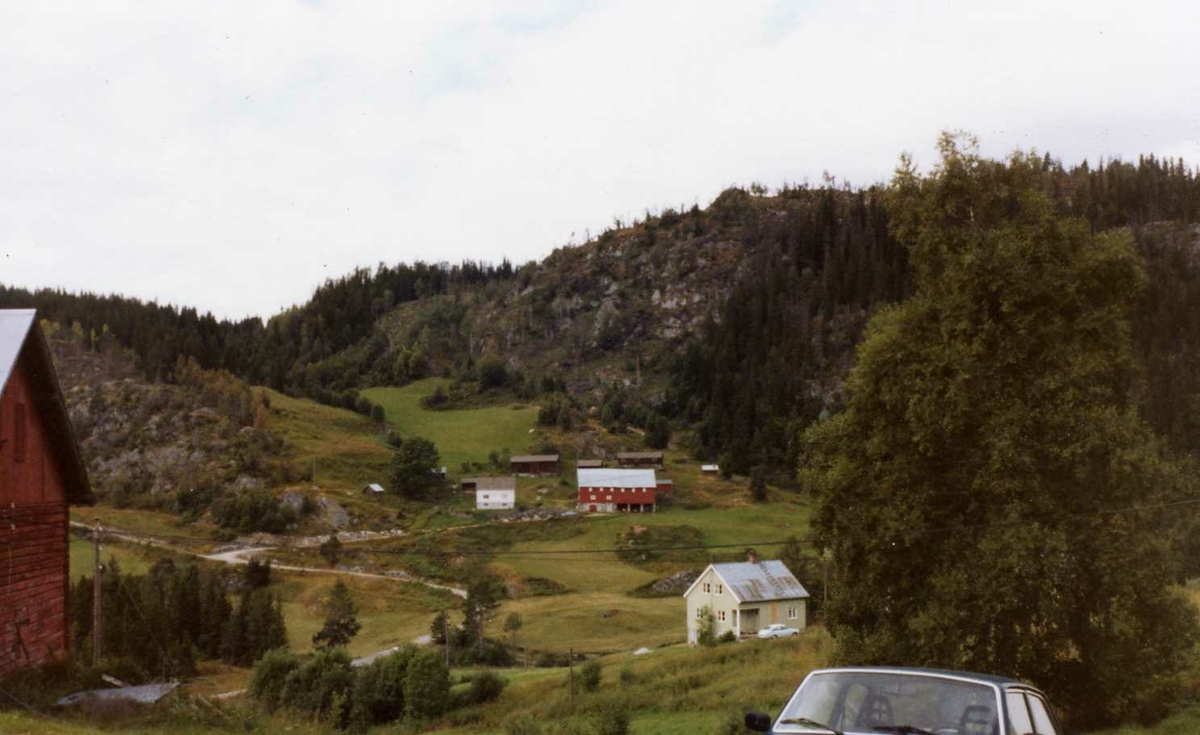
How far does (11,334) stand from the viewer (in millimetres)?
22703

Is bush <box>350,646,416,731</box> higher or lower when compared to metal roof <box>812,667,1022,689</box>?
lower

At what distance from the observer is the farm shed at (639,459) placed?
160 m

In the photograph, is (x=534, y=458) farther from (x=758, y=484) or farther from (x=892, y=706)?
(x=892, y=706)

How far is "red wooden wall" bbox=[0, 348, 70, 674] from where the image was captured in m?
22.2

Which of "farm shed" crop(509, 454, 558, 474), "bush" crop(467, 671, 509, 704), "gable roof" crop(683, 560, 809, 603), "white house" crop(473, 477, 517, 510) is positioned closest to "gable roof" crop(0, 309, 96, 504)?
"bush" crop(467, 671, 509, 704)

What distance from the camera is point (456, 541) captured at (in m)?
105

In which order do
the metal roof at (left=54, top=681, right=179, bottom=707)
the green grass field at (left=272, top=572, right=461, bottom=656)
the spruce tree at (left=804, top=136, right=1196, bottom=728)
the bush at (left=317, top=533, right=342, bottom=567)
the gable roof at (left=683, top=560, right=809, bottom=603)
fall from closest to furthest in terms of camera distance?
the spruce tree at (left=804, top=136, right=1196, bottom=728) < the metal roof at (left=54, top=681, right=179, bottom=707) < the gable roof at (left=683, top=560, right=809, bottom=603) < the green grass field at (left=272, top=572, right=461, bottom=656) < the bush at (left=317, top=533, right=342, bottom=567)

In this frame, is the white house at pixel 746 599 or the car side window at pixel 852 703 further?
the white house at pixel 746 599

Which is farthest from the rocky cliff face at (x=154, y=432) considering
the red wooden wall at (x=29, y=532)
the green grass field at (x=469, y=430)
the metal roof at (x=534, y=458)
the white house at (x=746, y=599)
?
the red wooden wall at (x=29, y=532)

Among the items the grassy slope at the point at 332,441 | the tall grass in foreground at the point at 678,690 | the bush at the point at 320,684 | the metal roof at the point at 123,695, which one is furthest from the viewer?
the grassy slope at the point at 332,441

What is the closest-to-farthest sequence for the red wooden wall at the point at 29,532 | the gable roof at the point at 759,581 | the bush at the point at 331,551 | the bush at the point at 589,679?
1. the red wooden wall at the point at 29,532
2. the bush at the point at 589,679
3. the gable roof at the point at 759,581
4. the bush at the point at 331,551

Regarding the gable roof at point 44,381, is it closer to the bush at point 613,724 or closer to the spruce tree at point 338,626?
the bush at point 613,724

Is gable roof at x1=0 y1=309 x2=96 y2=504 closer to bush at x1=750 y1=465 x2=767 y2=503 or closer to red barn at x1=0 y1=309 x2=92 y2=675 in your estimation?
red barn at x1=0 y1=309 x2=92 y2=675

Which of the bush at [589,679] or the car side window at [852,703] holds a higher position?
the car side window at [852,703]
